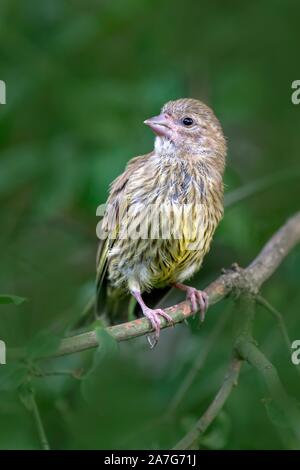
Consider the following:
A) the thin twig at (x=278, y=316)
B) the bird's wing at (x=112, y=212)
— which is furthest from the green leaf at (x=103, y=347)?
the bird's wing at (x=112, y=212)

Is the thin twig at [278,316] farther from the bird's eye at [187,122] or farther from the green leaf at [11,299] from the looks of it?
the green leaf at [11,299]

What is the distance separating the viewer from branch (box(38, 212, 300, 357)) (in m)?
3.68

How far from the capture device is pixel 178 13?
261 inches

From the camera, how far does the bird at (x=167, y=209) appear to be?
15.7 ft

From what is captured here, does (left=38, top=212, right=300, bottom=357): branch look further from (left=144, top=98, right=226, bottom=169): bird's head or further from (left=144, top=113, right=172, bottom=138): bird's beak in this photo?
(left=144, top=113, right=172, bottom=138): bird's beak

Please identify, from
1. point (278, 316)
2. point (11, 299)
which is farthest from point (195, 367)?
point (11, 299)

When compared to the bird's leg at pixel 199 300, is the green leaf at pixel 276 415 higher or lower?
lower

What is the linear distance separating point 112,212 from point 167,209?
0.37m


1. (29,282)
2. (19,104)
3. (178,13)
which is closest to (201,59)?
(178,13)

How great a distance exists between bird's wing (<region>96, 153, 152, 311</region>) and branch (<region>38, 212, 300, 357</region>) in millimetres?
674

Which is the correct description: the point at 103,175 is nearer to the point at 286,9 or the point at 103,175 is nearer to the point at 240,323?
the point at 240,323

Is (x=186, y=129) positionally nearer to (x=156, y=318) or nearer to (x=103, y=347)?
(x=156, y=318)

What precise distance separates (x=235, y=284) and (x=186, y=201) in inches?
22.1

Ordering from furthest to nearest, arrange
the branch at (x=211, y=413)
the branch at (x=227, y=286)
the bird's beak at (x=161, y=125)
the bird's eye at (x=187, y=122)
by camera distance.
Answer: the bird's eye at (x=187, y=122) → the bird's beak at (x=161, y=125) → the branch at (x=211, y=413) → the branch at (x=227, y=286)
